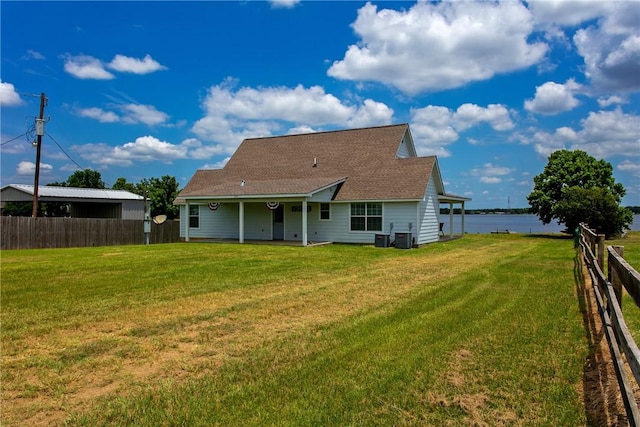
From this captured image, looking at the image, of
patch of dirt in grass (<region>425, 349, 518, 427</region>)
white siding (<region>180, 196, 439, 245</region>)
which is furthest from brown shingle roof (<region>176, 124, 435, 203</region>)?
patch of dirt in grass (<region>425, 349, 518, 427</region>)

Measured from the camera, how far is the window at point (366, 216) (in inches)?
853

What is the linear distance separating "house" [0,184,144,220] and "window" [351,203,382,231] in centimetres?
2404

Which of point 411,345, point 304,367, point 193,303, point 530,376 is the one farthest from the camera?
point 193,303

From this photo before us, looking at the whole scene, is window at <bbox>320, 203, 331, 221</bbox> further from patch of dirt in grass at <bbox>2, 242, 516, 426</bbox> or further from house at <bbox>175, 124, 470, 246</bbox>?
patch of dirt in grass at <bbox>2, 242, 516, 426</bbox>

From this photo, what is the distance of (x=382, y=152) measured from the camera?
2467 cm

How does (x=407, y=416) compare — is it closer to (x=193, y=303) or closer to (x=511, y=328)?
(x=511, y=328)

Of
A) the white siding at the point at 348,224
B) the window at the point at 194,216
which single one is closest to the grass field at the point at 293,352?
the white siding at the point at 348,224

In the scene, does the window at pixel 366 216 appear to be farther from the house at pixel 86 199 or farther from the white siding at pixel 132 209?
the white siding at pixel 132 209

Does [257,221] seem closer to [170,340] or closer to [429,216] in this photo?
[429,216]

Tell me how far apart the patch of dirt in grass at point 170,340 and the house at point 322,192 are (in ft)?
37.7

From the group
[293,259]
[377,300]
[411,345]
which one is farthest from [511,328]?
[293,259]

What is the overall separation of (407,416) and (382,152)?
21.9 m

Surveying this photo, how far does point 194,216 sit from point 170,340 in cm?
2216

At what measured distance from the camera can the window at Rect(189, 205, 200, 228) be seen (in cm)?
2683
